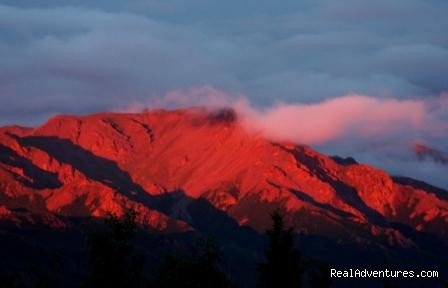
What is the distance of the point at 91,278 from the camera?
124438 millimetres

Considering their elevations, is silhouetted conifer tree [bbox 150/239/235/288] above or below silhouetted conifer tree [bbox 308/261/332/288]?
below

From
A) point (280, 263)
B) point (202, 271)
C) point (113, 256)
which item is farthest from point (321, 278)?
point (113, 256)

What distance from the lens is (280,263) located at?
5167 inches

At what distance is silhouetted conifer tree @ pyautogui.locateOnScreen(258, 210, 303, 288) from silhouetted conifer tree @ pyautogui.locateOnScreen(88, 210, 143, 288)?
17.1 m

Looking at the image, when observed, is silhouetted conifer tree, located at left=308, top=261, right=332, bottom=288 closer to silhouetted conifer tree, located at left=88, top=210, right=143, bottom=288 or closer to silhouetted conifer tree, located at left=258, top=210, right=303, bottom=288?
silhouetted conifer tree, located at left=258, top=210, right=303, bottom=288

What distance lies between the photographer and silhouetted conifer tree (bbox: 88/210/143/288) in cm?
12288

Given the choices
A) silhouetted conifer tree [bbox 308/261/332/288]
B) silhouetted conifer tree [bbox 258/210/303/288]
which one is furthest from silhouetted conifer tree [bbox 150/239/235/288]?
silhouetted conifer tree [bbox 308/261/332/288]


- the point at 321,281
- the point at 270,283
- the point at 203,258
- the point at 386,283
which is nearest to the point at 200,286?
the point at 203,258

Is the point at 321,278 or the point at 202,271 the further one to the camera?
the point at 321,278

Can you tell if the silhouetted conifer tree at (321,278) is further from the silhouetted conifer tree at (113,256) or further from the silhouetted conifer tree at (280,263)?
the silhouetted conifer tree at (113,256)

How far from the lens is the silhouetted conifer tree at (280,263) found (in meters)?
131

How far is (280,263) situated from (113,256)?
72.2 feet

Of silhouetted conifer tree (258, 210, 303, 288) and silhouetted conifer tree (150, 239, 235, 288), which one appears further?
silhouetted conifer tree (258, 210, 303, 288)

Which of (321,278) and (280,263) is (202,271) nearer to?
(280,263)
